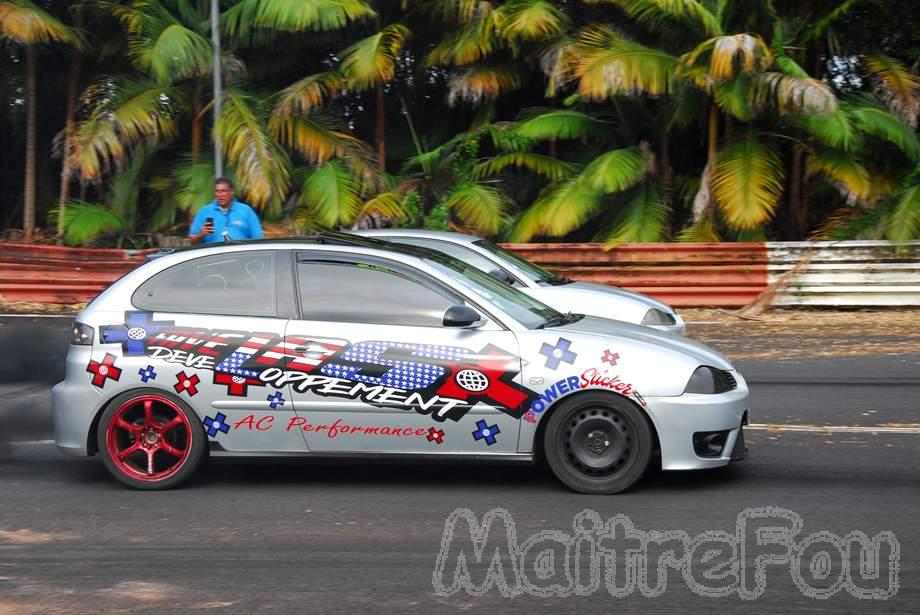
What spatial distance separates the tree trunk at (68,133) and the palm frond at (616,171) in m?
8.78

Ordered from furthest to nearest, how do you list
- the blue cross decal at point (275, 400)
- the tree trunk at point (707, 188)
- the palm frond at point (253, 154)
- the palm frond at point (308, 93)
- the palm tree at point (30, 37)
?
the palm frond at point (308, 93) → the palm tree at point (30, 37) → the palm frond at point (253, 154) → the tree trunk at point (707, 188) → the blue cross decal at point (275, 400)

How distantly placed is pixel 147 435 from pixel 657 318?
Result: 200 inches

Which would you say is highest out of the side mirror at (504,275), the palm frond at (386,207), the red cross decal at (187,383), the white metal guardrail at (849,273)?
the palm frond at (386,207)

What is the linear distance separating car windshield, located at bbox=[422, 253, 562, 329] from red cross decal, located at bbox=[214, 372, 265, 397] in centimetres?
124

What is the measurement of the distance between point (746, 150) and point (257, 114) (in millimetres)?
8119

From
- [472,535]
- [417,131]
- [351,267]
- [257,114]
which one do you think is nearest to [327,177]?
→ [257,114]

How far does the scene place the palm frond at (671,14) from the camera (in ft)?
58.0

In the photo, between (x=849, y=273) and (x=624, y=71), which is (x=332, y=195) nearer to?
(x=624, y=71)

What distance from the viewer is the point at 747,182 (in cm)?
1719

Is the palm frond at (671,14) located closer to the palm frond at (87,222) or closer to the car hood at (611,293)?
the car hood at (611,293)

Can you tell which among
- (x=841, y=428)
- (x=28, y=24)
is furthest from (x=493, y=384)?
(x=28, y=24)

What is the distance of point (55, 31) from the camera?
1962cm

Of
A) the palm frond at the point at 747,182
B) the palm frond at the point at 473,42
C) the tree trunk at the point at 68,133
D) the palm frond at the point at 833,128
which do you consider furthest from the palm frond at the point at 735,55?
the tree trunk at the point at 68,133

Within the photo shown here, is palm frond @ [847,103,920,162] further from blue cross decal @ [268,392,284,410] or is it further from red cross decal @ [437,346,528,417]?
blue cross decal @ [268,392,284,410]
